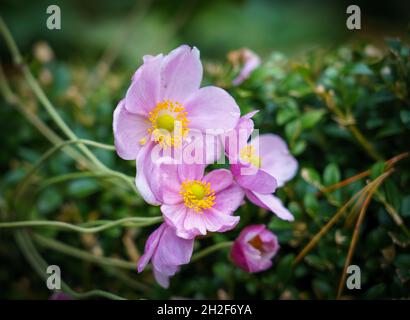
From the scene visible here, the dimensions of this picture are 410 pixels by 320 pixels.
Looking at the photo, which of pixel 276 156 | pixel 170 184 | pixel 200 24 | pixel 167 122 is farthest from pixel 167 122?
pixel 200 24

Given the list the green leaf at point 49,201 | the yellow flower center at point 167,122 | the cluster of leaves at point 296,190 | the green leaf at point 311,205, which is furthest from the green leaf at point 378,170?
the green leaf at point 49,201

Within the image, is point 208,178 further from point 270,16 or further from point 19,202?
point 270,16

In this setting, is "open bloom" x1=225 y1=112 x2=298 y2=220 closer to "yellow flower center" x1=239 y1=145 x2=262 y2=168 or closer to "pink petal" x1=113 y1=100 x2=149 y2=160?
"yellow flower center" x1=239 y1=145 x2=262 y2=168

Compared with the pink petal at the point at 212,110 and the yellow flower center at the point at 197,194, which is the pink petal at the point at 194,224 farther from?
the pink petal at the point at 212,110

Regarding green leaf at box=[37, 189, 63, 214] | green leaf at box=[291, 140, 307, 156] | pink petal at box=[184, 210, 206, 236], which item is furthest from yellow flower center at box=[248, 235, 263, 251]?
green leaf at box=[37, 189, 63, 214]

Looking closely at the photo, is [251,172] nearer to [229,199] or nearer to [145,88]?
[229,199]
